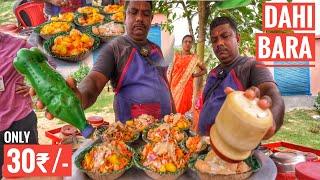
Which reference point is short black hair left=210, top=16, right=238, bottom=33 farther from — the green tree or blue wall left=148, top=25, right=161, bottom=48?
blue wall left=148, top=25, right=161, bottom=48

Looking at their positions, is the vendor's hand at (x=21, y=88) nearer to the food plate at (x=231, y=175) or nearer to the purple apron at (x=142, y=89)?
the purple apron at (x=142, y=89)

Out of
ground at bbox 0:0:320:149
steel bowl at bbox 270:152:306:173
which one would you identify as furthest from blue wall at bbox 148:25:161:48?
ground at bbox 0:0:320:149

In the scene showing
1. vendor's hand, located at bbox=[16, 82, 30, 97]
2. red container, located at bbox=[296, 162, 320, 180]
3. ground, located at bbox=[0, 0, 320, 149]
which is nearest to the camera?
red container, located at bbox=[296, 162, 320, 180]

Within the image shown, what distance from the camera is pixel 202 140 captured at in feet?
5.40

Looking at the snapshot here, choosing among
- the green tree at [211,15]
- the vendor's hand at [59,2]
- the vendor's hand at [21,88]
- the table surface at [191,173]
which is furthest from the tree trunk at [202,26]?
the vendor's hand at [21,88]

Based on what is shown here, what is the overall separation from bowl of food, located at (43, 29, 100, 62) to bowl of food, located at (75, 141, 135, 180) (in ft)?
1.17

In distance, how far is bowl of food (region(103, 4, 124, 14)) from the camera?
6.18 ft

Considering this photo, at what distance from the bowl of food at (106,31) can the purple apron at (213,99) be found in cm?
43

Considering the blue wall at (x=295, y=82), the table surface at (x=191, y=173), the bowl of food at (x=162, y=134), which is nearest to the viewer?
the table surface at (x=191, y=173)

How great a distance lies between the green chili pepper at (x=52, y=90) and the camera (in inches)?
52.2

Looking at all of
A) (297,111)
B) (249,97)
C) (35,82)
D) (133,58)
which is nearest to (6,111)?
(133,58)

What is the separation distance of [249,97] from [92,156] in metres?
0.68

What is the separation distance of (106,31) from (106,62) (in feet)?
0.43

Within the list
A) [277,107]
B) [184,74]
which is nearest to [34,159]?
[184,74]
